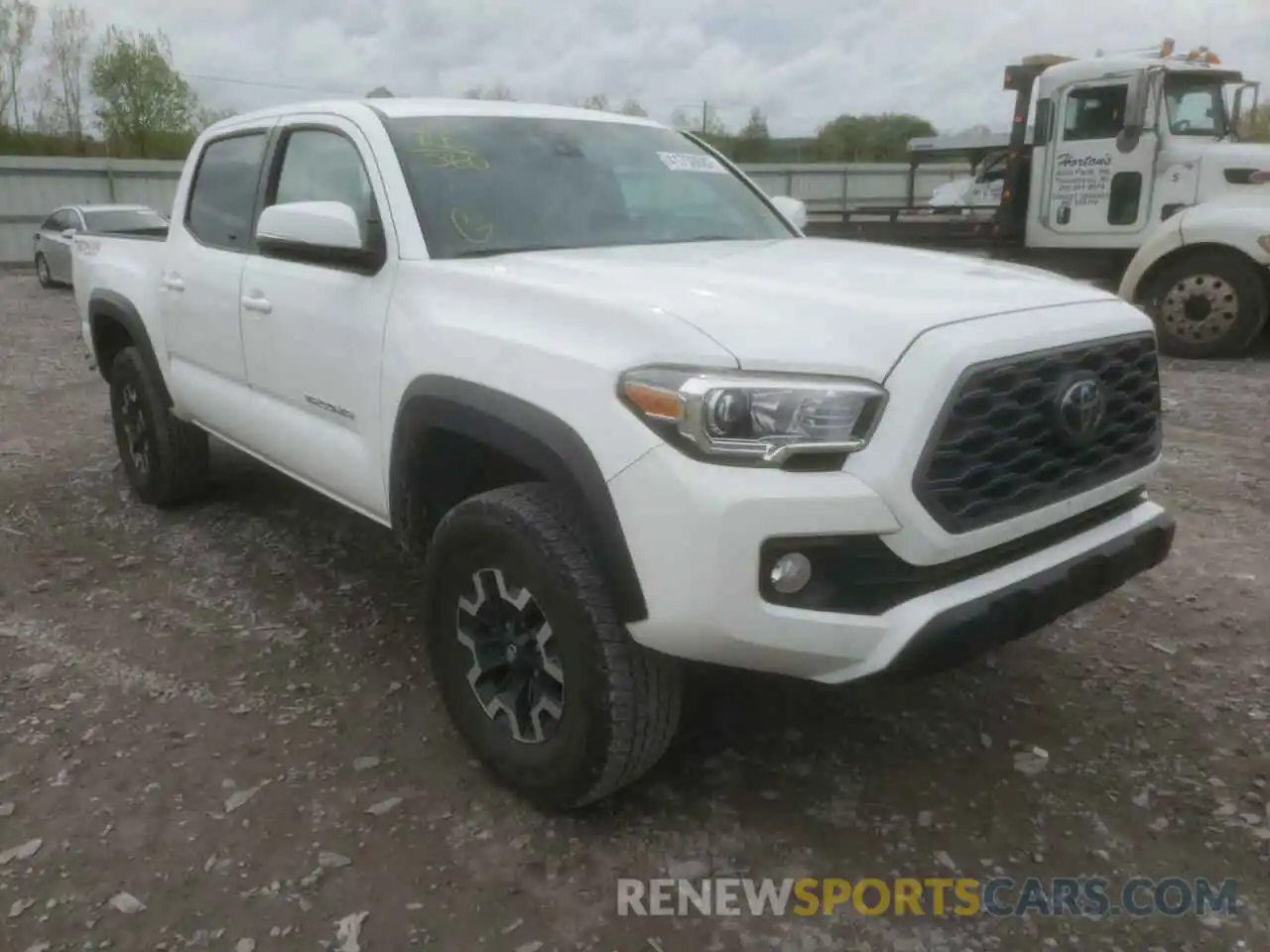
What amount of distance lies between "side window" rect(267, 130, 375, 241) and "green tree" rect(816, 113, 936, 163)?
2353 cm

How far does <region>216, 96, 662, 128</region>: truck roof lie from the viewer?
3.55 metres

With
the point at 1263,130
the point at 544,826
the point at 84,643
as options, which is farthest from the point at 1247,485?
the point at 1263,130

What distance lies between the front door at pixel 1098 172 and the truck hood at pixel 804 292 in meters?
7.96

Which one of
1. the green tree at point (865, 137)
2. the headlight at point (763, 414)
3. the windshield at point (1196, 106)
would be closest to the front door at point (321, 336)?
the headlight at point (763, 414)

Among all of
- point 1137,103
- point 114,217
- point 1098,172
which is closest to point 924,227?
Answer: point 1098,172

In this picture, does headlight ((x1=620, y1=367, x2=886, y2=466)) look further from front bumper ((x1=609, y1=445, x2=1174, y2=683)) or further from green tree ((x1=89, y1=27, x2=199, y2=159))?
green tree ((x1=89, y1=27, x2=199, y2=159))

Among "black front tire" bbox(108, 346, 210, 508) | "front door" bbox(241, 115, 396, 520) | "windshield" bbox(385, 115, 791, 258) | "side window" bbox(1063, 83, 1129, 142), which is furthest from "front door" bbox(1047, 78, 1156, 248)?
"black front tire" bbox(108, 346, 210, 508)

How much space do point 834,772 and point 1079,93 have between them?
9.27m

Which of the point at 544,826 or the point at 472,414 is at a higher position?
the point at 472,414

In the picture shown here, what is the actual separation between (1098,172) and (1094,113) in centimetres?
55

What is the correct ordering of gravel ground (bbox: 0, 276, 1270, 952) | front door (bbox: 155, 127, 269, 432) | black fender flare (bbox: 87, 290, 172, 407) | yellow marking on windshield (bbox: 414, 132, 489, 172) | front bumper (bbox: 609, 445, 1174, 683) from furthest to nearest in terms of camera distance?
black fender flare (bbox: 87, 290, 172, 407), front door (bbox: 155, 127, 269, 432), yellow marking on windshield (bbox: 414, 132, 489, 172), gravel ground (bbox: 0, 276, 1270, 952), front bumper (bbox: 609, 445, 1174, 683)

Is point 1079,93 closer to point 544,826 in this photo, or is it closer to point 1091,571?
point 1091,571

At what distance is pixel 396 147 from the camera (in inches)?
130

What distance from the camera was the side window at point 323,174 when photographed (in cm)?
339
